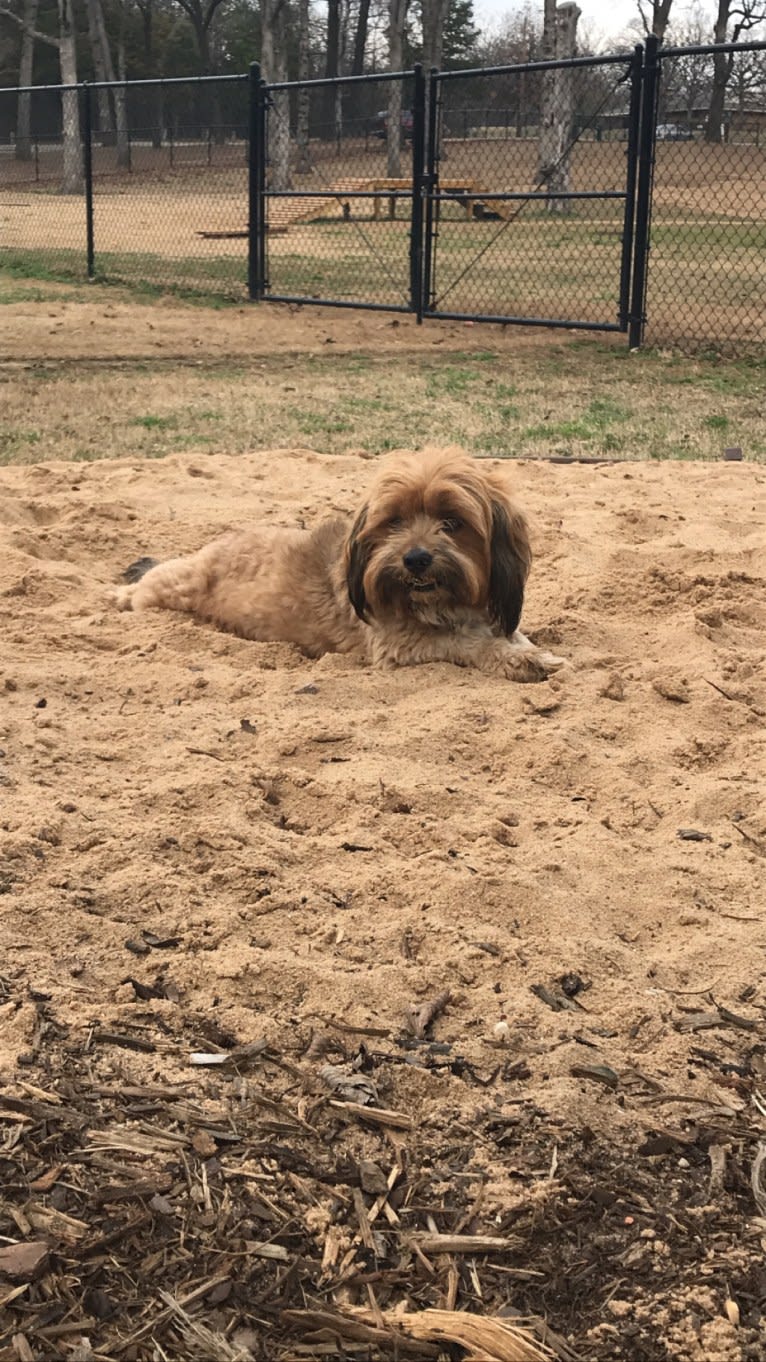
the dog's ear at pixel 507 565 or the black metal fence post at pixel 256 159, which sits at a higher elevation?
the black metal fence post at pixel 256 159

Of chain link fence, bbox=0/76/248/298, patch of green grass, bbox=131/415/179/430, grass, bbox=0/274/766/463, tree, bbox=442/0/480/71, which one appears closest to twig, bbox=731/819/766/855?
grass, bbox=0/274/766/463

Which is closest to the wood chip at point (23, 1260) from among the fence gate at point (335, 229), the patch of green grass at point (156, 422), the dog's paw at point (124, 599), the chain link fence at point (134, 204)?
the dog's paw at point (124, 599)

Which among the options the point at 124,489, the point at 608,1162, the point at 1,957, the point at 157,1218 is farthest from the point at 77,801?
the point at 124,489

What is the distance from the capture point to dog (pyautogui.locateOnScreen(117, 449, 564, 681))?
4992 mm

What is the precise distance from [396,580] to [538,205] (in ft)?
49.2

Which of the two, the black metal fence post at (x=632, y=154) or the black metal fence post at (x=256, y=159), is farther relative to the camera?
the black metal fence post at (x=256, y=159)

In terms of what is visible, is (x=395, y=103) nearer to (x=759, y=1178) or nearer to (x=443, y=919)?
(x=443, y=919)

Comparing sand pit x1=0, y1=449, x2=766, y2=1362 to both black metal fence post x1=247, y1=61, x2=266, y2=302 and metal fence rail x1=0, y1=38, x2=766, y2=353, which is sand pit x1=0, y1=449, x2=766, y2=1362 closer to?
metal fence rail x1=0, y1=38, x2=766, y2=353

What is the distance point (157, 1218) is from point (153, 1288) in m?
0.17

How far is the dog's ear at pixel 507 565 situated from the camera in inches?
201

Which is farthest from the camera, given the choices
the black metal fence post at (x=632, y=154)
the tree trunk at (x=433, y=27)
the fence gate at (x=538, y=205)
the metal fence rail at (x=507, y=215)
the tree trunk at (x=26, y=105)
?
the tree trunk at (x=433, y=27)

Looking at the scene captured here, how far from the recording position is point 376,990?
3.01 meters

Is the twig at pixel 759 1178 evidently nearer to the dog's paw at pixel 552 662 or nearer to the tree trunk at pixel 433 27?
the dog's paw at pixel 552 662

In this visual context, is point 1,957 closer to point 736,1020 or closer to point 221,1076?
point 221,1076
